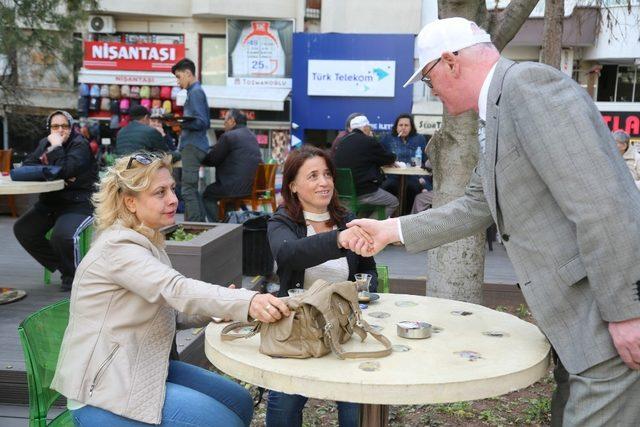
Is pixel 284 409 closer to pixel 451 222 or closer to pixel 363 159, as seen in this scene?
pixel 451 222

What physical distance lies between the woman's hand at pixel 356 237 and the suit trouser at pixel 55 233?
391 cm

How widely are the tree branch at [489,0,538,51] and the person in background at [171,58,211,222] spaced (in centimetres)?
480

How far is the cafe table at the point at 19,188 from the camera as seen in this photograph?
5754 millimetres

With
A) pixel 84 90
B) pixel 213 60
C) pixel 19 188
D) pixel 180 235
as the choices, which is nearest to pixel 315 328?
pixel 180 235

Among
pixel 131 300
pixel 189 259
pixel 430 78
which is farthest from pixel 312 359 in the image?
pixel 189 259

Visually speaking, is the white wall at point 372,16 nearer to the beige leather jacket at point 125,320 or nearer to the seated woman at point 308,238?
the seated woman at point 308,238

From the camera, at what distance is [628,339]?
207 cm

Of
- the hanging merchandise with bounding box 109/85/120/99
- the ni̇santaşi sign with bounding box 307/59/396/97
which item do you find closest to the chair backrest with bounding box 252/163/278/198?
the ni̇santaşi sign with bounding box 307/59/396/97

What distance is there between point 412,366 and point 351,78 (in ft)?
61.3

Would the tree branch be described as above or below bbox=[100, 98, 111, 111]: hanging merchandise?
above

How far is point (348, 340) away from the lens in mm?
2582

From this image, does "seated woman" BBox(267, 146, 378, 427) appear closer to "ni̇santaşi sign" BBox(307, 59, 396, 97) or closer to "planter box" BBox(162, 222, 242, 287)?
"planter box" BBox(162, 222, 242, 287)

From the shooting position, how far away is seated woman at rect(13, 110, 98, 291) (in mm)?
6391

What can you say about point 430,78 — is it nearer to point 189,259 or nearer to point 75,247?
point 189,259
